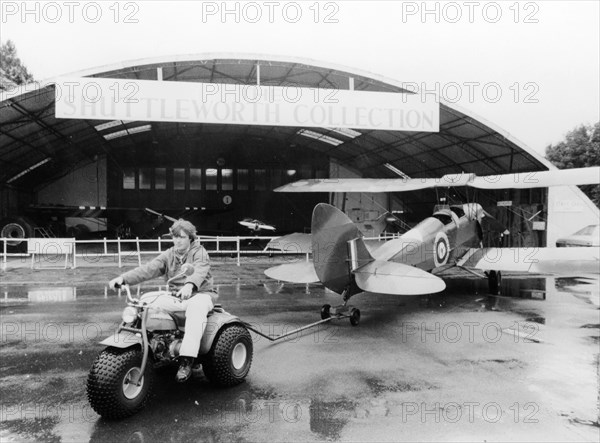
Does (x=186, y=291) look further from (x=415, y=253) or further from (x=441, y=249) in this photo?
(x=441, y=249)

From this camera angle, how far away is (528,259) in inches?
374

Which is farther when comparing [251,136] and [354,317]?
[251,136]

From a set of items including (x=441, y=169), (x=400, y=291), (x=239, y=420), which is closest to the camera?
(x=239, y=420)

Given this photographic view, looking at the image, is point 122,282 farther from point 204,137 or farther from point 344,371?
point 204,137

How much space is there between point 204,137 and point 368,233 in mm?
13355

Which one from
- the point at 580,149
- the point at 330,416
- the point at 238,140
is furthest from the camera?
the point at 580,149

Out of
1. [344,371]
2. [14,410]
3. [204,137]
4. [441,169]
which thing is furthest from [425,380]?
[204,137]

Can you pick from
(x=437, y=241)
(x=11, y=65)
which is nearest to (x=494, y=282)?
(x=437, y=241)

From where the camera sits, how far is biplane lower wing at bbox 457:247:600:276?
910 centimetres

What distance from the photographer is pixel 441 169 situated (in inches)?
939

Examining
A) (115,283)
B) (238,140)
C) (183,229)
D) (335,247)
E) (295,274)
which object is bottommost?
(295,274)

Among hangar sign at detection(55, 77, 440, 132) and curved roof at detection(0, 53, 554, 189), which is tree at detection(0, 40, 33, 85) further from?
hangar sign at detection(55, 77, 440, 132)

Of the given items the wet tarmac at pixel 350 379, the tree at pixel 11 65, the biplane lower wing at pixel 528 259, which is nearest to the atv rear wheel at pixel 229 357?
the wet tarmac at pixel 350 379

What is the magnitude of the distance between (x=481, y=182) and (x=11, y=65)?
59746mm
